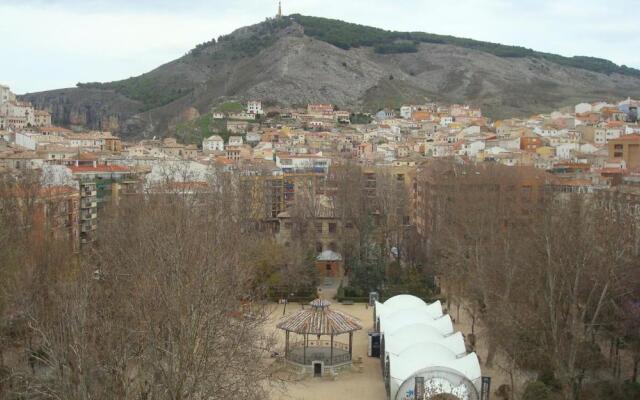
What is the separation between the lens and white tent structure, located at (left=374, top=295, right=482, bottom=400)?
17.6m

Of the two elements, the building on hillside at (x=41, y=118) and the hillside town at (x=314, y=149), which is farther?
the building on hillside at (x=41, y=118)

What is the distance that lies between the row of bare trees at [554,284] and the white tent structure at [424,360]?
3.79ft

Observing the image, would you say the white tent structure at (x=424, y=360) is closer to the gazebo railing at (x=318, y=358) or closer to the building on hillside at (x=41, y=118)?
the gazebo railing at (x=318, y=358)

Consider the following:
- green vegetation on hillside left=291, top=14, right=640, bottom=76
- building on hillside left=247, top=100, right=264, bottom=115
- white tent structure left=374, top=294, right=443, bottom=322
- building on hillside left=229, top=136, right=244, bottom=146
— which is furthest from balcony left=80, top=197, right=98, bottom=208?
green vegetation on hillside left=291, top=14, right=640, bottom=76

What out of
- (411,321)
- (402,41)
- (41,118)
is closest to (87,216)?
(411,321)

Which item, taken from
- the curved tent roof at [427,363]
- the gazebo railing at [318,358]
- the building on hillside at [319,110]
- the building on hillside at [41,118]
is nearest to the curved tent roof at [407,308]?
the gazebo railing at [318,358]

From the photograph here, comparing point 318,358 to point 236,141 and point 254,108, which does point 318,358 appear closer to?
point 236,141

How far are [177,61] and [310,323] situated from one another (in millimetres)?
144023

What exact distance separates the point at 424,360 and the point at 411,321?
4.36 metres

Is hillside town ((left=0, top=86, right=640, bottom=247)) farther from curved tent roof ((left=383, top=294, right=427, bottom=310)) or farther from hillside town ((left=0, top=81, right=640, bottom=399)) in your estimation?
curved tent roof ((left=383, top=294, right=427, bottom=310))

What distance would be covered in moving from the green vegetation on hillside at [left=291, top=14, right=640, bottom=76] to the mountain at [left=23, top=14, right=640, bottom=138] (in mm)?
229

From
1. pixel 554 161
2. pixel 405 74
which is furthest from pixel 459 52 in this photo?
pixel 554 161

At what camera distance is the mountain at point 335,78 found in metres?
113

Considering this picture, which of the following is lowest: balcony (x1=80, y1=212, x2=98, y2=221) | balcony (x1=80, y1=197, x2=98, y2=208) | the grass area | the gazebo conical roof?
the gazebo conical roof
